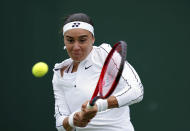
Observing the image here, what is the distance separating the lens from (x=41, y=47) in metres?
3.47

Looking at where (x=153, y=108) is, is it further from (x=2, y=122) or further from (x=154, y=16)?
(x=2, y=122)

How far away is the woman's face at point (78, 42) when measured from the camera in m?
1.96

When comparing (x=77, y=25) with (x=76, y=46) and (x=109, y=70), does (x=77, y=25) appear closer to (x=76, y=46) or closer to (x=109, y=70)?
(x=76, y=46)

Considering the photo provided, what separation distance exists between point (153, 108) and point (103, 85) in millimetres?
1759

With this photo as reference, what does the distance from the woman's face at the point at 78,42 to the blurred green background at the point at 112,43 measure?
146cm

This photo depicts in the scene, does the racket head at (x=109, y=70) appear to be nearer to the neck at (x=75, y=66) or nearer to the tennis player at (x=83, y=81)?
the tennis player at (x=83, y=81)

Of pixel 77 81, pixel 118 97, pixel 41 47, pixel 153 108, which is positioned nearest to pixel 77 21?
pixel 77 81

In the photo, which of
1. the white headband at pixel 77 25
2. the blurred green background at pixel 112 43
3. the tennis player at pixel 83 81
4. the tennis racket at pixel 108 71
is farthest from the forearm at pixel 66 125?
the blurred green background at pixel 112 43

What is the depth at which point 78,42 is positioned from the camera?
1.96 meters

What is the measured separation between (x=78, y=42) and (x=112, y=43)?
1530 mm

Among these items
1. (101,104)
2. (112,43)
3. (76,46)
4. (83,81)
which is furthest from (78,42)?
(112,43)

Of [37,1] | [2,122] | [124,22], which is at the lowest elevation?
[2,122]

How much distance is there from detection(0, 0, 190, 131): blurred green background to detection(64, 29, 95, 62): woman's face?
4.78ft

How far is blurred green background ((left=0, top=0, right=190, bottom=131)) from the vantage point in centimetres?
345
